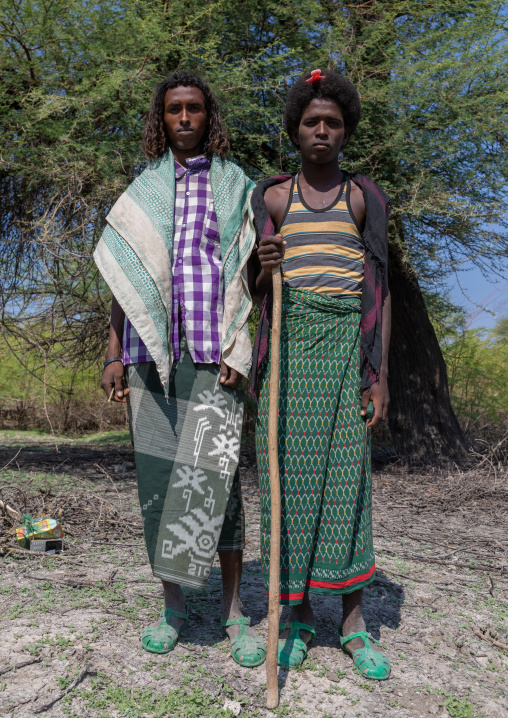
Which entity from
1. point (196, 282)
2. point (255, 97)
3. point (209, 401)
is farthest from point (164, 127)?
point (255, 97)

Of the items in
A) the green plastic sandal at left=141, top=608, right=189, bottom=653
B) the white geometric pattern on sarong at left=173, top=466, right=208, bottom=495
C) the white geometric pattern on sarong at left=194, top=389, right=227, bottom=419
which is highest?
the white geometric pattern on sarong at left=194, top=389, right=227, bottom=419

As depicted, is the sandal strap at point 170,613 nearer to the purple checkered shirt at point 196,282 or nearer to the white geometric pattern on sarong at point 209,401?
the white geometric pattern on sarong at point 209,401

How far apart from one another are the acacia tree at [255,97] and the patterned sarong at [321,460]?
286 cm

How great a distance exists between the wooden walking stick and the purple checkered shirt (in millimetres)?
252

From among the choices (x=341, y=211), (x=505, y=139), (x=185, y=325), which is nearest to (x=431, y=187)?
(x=505, y=139)

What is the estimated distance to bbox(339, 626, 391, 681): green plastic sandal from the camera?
2.37 m

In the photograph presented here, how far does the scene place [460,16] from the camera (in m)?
5.91

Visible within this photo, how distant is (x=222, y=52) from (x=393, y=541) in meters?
4.28

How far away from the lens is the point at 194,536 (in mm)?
2490

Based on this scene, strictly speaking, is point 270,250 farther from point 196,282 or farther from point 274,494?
point 274,494

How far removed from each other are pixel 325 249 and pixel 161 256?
63 cm

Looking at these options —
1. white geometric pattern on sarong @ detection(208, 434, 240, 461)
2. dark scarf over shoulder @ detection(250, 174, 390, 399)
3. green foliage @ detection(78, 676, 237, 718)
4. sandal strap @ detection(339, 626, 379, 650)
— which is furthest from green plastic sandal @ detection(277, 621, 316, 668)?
dark scarf over shoulder @ detection(250, 174, 390, 399)

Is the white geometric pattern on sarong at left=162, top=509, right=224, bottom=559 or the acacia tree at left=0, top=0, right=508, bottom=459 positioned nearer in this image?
the white geometric pattern on sarong at left=162, top=509, right=224, bottom=559

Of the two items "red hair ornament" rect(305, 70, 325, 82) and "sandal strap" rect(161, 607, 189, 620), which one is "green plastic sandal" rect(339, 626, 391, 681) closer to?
"sandal strap" rect(161, 607, 189, 620)
